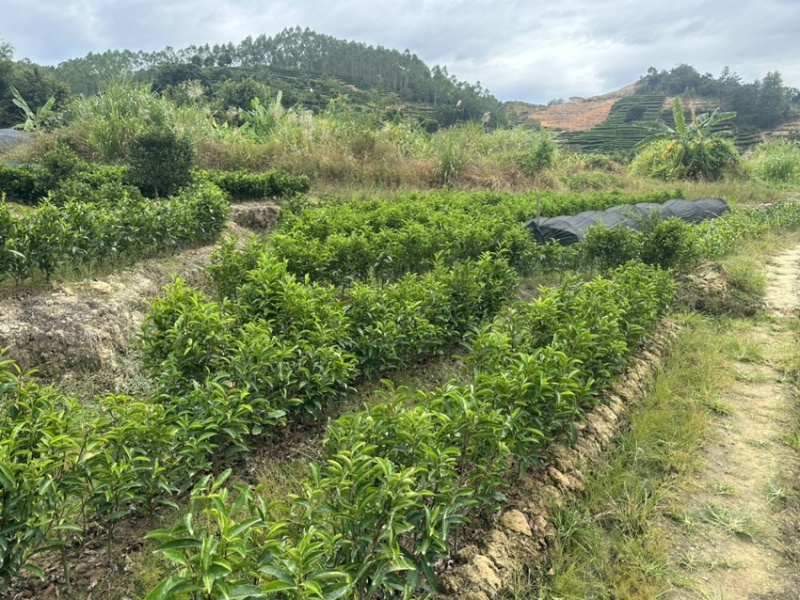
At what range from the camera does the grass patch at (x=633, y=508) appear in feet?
7.76

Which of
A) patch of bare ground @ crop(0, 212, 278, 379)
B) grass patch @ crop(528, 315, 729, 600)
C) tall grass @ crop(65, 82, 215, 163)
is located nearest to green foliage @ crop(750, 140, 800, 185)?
grass patch @ crop(528, 315, 729, 600)

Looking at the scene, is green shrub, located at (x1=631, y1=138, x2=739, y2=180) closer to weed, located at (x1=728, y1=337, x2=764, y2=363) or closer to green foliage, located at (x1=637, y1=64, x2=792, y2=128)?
weed, located at (x1=728, y1=337, x2=764, y2=363)

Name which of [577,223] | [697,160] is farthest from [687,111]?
[577,223]

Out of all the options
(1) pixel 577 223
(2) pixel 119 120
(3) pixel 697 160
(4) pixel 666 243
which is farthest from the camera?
(3) pixel 697 160

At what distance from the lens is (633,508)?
2795 millimetres

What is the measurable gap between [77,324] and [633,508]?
4.52 metres

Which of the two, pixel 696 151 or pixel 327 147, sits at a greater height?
pixel 327 147

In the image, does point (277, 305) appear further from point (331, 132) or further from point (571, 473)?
point (331, 132)

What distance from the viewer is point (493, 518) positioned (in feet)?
8.29

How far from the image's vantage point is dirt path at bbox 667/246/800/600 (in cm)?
246

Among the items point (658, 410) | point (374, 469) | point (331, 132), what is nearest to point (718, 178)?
point (331, 132)

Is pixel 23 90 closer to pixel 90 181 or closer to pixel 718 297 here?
pixel 90 181

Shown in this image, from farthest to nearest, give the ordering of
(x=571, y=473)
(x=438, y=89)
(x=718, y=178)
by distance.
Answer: (x=438, y=89)
(x=718, y=178)
(x=571, y=473)

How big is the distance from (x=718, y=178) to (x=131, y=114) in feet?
72.9
